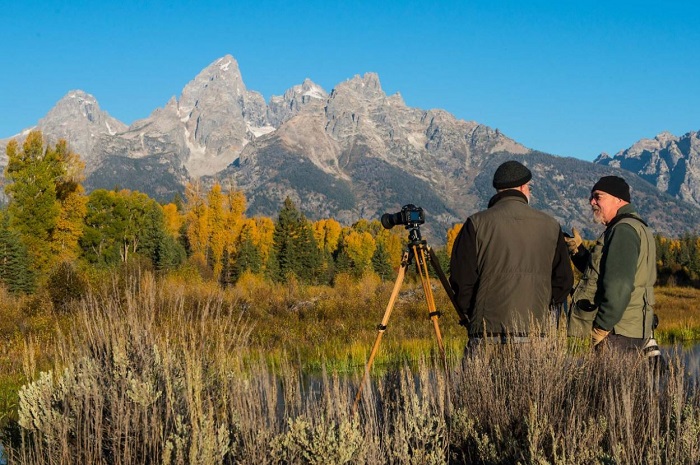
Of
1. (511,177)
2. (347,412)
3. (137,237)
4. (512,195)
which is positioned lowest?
(347,412)

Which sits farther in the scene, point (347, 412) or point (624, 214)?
point (624, 214)

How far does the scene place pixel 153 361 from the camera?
13.5 feet

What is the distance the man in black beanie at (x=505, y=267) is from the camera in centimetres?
404

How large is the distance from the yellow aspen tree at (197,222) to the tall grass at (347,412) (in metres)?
48.4

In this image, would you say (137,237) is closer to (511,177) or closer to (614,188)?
(511,177)

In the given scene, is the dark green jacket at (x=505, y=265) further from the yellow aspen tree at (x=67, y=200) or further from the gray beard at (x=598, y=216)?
the yellow aspen tree at (x=67, y=200)

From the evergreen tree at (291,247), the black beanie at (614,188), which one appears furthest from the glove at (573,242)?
the evergreen tree at (291,247)

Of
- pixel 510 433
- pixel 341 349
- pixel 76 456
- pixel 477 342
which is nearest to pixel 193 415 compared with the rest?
pixel 76 456

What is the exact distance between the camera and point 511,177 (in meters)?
4.17

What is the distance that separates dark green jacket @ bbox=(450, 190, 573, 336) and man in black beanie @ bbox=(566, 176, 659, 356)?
34 centimetres

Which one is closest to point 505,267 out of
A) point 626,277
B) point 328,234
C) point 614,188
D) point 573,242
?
point 626,277

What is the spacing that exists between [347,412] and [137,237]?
6514 centimetres

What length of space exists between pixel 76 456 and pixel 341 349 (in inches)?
335

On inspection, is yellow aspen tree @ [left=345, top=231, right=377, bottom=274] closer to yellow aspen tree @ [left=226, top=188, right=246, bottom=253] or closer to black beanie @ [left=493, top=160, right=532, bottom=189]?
yellow aspen tree @ [left=226, top=188, right=246, bottom=253]
